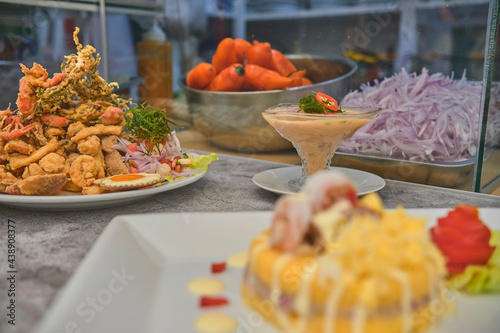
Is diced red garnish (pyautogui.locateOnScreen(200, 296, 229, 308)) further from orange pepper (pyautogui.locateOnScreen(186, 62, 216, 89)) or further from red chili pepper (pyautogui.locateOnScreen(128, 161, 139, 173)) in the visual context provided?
orange pepper (pyautogui.locateOnScreen(186, 62, 216, 89))

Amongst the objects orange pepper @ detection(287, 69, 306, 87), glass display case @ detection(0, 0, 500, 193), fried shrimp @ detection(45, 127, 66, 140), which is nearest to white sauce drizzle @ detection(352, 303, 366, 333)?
glass display case @ detection(0, 0, 500, 193)

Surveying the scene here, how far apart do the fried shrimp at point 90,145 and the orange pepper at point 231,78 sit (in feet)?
2.35

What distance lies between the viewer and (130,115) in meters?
1.39

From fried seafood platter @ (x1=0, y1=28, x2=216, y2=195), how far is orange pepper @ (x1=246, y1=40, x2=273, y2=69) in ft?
2.10

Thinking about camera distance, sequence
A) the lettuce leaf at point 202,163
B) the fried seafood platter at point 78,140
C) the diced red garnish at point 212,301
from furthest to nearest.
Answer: the lettuce leaf at point 202,163
the fried seafood platter at point 78,140
the diced red garnish at point 212,301

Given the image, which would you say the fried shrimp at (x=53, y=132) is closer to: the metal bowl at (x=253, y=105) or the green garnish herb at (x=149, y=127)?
the green garnish herb at (x=149, y=127)

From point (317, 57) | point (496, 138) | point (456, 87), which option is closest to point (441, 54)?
point (456, 87)

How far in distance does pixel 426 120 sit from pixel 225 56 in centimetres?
88

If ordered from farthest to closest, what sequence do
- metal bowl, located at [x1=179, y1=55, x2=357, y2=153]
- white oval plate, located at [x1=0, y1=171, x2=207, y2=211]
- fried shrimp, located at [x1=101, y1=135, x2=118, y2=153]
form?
metal bowl, located at [x1=179, y1=55, x2=357, y2=153] < fried shrimp, located at [x1=101, y1=135, x2=118, y2=153] < white oval plate, located at [x1=0, y1=171, x2=207, y2=211]

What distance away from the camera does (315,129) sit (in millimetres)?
1208

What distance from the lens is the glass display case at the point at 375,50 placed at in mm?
1317

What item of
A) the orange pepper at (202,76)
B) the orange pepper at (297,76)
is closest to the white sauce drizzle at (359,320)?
the orange pepper at (297,76)

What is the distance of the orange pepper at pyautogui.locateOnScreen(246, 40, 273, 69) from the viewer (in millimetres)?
1881

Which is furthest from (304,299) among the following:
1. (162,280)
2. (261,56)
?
(261,56)
